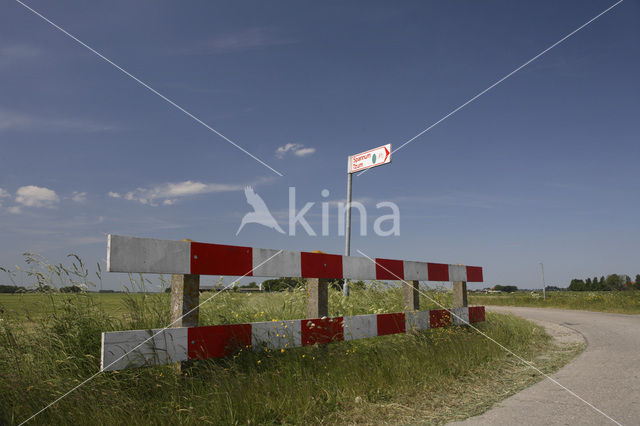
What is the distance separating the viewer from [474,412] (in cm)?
348

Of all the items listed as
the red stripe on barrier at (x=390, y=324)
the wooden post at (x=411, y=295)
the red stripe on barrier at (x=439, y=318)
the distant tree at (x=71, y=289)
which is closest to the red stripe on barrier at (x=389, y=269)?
the wooden post at (x=411, y=295)

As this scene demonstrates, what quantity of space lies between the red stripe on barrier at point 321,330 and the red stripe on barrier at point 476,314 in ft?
12.4

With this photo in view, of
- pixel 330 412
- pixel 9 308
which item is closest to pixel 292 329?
pixel 330 412

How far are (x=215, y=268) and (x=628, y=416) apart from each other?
11.8 feet

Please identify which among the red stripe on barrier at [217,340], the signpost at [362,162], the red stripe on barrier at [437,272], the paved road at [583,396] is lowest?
the paved road at [583,396]

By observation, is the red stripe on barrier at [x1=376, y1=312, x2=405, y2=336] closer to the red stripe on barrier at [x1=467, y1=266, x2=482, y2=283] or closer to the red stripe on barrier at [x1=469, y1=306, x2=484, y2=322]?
the red stripe on barrier at [x1=469, y1=306, x2=484, y2=322]

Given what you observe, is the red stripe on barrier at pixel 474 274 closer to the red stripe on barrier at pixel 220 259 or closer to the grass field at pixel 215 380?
the grass field at pixel 215 380

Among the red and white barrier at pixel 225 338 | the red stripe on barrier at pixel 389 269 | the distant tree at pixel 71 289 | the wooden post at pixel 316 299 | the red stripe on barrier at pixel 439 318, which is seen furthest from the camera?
the red stripe on barrier at pixel 439 318

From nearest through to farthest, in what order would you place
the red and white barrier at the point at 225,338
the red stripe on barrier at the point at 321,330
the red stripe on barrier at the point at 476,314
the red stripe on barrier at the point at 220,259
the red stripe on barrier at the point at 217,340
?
the red and white barrier at the point at 225,338, the red stripe on barrier at the point at 217,340, the red stripe on barrier at the point at 220,259, the red stripe on barrier at the point at 321,330, the red stripe on barrier at the point at 476,314

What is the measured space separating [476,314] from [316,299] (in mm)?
→ 4297

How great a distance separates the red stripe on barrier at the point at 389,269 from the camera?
571 centimetres

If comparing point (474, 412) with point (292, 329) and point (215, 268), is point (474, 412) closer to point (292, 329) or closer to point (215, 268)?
point (292, 329)

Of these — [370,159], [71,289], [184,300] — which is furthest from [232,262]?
[370,159]

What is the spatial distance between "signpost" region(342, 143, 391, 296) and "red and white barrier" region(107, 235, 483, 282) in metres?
7.10
